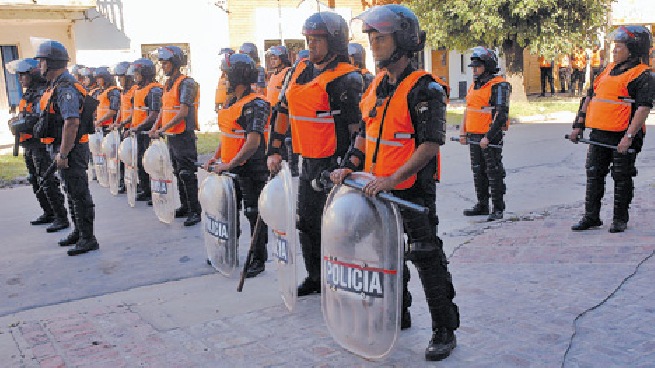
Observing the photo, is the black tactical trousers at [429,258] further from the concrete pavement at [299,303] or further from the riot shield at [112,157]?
the riot shield at [112,157]

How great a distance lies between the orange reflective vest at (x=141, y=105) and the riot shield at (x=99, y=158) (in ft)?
5.50

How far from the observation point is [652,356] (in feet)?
12.6

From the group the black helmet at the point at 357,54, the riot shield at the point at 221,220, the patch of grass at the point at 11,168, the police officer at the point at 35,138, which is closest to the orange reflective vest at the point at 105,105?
the patch of grass at the point at 11,168

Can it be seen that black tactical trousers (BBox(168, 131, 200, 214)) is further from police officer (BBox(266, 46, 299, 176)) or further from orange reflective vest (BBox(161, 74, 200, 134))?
police officer (BBox(266, 46, 299, 176))

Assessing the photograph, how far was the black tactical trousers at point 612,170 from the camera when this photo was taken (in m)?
6.43

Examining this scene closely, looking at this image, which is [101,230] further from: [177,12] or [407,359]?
[177,12]

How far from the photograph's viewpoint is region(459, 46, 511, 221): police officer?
741cm

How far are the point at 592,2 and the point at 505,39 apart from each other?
2.81 meters

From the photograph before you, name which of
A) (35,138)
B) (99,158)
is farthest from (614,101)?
(99,158)

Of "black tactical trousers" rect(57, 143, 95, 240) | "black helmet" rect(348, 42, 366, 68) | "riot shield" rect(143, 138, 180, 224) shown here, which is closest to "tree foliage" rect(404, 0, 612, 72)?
"black helmet" rect(348, 42, 366, 68)

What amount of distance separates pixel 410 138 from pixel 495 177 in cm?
408

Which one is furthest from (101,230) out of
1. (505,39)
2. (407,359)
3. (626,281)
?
(505,39)

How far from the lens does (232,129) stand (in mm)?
5879

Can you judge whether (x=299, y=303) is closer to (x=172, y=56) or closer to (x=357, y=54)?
(x=172, y=56)
